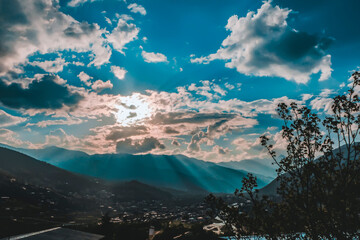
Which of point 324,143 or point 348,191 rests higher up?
point 324,143

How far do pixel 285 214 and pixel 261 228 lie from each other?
4.87ft

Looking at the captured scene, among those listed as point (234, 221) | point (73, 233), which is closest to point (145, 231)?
point (73, 233)

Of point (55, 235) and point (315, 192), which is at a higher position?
point (315, 192)

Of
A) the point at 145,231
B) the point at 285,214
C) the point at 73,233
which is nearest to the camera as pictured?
the point at 285,214

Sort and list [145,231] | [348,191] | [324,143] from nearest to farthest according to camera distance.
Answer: [348,191], [324,143], [145,231]

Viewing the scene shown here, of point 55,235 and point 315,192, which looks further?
point 55,235

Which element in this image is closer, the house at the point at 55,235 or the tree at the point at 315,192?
the tree at the point at 315,192

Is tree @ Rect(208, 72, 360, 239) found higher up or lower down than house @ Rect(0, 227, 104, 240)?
higher up

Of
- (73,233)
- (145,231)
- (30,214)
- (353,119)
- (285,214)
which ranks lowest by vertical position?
(30,214)

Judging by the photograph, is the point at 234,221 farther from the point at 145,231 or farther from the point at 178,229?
the point at 145,231

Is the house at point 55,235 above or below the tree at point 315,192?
below

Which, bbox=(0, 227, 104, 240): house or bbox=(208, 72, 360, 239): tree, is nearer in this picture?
bbox=(208, 72, 360, 239): tree

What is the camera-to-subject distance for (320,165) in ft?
32.9

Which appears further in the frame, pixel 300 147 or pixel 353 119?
pixel 300 147
